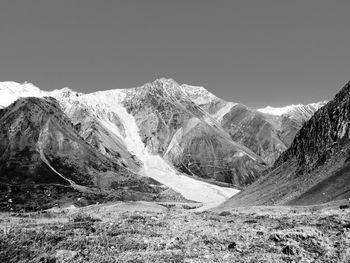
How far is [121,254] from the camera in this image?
18250mm

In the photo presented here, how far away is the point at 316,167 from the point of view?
10350 cm

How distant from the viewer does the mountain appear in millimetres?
77938

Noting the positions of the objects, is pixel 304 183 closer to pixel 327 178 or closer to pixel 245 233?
pixel 327 178

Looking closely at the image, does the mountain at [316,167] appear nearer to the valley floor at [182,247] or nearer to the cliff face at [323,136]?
the cliff face at [323,136]

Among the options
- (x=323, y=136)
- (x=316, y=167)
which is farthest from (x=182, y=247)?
(x=323, y=136)

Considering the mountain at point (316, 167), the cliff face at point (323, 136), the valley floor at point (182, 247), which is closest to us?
the valley floor at point (182, 247)

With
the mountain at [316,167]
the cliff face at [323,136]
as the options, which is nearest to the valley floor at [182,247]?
A: the mountain at [316,167]

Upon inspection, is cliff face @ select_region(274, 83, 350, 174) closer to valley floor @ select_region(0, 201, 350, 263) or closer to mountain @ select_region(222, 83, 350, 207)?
mountain @ select_region(222, 83, 350, 207)

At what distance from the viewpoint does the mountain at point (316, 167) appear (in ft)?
256

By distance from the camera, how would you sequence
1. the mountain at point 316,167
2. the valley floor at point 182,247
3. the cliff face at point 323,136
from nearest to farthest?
the valley floor at point 182,247
the mountain at point 316,167
the cliff face at point 323,136

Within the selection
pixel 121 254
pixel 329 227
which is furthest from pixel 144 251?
pixel 329 227

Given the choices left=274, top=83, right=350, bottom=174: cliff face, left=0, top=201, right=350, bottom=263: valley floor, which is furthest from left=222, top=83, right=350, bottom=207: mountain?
left=0, top=201, right=350, bottom=263: valley floor

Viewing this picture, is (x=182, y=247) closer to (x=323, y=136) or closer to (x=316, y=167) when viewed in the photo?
(x=316, y=167)

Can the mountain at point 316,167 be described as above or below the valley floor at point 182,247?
above
